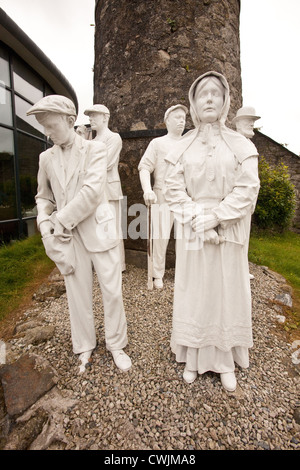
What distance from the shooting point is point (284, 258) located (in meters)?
6.15

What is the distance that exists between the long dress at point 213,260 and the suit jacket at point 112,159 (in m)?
2.07

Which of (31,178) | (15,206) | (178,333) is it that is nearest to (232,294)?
(178,333)

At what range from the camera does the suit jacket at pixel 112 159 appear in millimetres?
3906

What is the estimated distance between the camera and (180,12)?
4.42 meters

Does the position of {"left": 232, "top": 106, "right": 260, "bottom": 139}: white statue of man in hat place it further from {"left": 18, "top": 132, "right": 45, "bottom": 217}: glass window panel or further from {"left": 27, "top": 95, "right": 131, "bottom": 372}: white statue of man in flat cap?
{"left": 18, "top": 132, "right": 45, "bottom": 217}: glass window panel

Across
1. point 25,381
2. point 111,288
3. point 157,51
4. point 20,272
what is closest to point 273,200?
point 157,51

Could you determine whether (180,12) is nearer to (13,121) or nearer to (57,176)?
(57,176)

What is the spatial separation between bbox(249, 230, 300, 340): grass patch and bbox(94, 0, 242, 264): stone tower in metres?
3.10

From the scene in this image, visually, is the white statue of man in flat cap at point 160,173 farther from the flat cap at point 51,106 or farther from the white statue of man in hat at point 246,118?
the flat cap at point 51,106

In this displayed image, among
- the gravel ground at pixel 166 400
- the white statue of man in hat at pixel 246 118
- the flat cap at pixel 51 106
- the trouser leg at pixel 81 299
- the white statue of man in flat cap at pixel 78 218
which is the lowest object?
the gravel ground at pixel 166 400

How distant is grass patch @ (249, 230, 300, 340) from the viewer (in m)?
3.67

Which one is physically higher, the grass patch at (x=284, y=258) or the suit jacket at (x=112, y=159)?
the suit jacket at (x=112, y=159)

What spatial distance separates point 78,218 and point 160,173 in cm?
219

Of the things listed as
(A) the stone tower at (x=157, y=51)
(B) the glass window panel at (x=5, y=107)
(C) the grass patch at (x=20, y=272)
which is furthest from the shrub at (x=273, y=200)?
(B) the glass window panel at (x=5, y=107)
